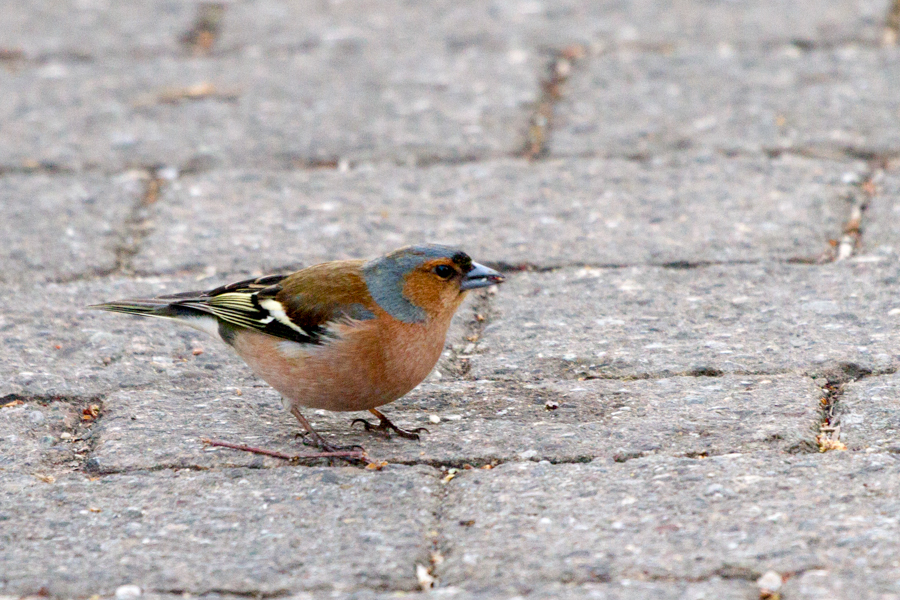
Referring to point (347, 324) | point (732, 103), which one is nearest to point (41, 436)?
point (347, 324)

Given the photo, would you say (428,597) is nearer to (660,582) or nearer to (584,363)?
(660,582)

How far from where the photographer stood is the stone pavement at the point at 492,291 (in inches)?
107

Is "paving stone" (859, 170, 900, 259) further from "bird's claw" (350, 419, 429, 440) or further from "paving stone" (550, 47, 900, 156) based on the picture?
"bird's claw" (350, 419, 429, 440)

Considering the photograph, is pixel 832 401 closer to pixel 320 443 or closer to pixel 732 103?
pixel 320 443

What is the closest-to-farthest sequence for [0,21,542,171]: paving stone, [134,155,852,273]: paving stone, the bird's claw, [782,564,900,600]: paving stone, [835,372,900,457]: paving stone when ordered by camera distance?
[782,564,900,600]: paving stone < [835,372,900,457]: paving stone < the bird's claw < [134,155,852,273]: paving stone < [0,21,542,171]: paving stone

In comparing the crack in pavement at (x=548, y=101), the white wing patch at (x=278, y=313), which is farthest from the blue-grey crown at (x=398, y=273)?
the crack in pavement at (x=548, y=101)

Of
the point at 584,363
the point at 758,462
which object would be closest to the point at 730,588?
the point at 758,462

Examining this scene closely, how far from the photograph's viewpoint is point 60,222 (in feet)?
16.0

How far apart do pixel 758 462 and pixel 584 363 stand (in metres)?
0.84

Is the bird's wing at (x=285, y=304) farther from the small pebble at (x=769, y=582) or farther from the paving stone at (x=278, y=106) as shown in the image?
the paving stone at (x=278, y=106)

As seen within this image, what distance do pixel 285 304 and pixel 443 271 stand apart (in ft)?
Result: 1.57

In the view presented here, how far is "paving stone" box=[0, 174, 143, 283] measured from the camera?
4574mm

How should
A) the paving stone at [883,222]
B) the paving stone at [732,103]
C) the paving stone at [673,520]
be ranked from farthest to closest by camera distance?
the paving stone at [732,103] < the paving stone at [883,222] < the paving stone at [673,520]

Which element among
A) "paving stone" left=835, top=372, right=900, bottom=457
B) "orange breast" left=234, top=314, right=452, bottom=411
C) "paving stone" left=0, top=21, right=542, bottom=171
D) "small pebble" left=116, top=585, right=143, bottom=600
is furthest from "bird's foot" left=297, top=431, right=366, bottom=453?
"paving stone" left=0, top=21, right=542, bottom=171
